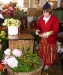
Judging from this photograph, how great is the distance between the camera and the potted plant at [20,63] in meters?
1.81

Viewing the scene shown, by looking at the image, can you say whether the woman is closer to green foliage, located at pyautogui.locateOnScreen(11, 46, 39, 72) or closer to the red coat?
the red coat

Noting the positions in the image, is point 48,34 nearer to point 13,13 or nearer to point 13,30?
point 13,30

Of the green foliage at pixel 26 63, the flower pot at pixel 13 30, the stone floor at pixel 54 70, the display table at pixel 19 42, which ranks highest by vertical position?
the flower pot at pixel 13 30

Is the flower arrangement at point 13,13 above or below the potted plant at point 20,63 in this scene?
above

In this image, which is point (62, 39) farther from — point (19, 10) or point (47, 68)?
point (19, 10)

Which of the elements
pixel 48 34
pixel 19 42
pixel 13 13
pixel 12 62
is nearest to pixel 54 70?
pixel 48 34

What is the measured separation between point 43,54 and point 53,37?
33cm

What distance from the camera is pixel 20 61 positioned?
74.7 inches

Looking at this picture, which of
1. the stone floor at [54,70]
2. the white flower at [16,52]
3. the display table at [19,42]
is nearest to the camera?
the white flower at [16,52]

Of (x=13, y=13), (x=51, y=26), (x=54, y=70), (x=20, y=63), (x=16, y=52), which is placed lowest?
(x=54, y=70)

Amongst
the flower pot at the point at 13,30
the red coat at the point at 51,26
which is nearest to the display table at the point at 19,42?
the flower pot at the point at 13,30

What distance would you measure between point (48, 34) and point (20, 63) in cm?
89

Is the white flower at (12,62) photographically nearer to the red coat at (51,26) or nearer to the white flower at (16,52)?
the white flower at (16,52)

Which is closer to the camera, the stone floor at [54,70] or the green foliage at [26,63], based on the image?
the green foliage at [26,63]
